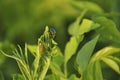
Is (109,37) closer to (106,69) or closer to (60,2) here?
(106,69)

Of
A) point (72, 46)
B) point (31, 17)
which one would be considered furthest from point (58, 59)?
point (31, 17)

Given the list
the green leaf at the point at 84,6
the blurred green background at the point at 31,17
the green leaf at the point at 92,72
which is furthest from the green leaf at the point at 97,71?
the blurred green background at the point at 31,17

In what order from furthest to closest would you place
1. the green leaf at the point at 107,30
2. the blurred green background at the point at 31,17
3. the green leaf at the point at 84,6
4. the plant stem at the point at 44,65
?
the blurred green background at the point at 31,17 → the green leaf at the point at 84,6 → the green leaf at the point at 107,30 → the plant stem at the point at 44,65

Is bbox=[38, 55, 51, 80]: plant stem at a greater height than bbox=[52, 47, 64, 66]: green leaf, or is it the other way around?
bbox=[38, 55, 51, 80]: plant stem

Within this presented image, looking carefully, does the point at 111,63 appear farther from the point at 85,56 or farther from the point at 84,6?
the point at 84,6

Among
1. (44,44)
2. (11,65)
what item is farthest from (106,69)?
(11,65)

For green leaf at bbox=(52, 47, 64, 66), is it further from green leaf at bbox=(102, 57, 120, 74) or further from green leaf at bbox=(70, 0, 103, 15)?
green leaf at bbox=(70, 0, 103, 15)

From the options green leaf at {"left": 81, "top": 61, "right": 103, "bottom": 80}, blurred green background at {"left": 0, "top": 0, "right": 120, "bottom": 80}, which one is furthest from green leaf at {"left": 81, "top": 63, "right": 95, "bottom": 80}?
Answer: blurred green background at {"left": 0, "top": 0, "right": 120, "bottom": 80}

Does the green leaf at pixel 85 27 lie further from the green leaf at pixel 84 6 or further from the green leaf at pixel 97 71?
the green leaf at pixel 84 6

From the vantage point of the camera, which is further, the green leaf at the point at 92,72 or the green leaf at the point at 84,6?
the green leaf at the point at 84,6

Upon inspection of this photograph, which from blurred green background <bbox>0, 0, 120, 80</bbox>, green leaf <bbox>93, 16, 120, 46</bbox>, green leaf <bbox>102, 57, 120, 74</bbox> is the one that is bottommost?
blurred green background <bbox>0, 0, 120, 80</bbox>

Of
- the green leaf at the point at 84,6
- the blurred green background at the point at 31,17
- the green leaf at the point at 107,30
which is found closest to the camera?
the green leaf at the point at 107,30
